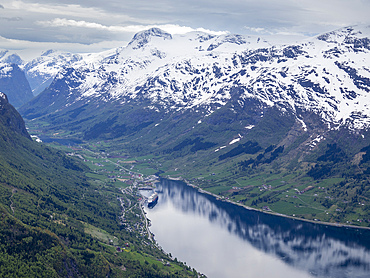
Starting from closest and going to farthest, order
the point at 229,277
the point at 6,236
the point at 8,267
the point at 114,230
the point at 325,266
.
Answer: the point at 8,267, the point at 6,236, the point at 229,277, the point at 325,266, the point at 114,230

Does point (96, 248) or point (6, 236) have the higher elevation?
point (6, 236)

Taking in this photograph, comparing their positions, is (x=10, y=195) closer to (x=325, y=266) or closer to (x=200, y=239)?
(x=200, y=239)

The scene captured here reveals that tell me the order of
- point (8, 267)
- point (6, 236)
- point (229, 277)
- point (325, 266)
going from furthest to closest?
point (325, 266)
point (229, 277)
point (6, 236)
point (8, 267)

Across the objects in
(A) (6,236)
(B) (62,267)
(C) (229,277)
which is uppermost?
(A) (6,236)

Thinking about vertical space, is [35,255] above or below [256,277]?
above

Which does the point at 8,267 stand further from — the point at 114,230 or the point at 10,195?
the point at 114,230

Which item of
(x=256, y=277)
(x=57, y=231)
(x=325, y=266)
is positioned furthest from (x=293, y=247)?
(x=57, y=231)

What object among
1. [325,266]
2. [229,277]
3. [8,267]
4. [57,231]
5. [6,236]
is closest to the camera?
[8,267]

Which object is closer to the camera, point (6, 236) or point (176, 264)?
point (6, 236)

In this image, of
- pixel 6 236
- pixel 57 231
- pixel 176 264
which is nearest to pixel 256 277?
pixel 176 264
